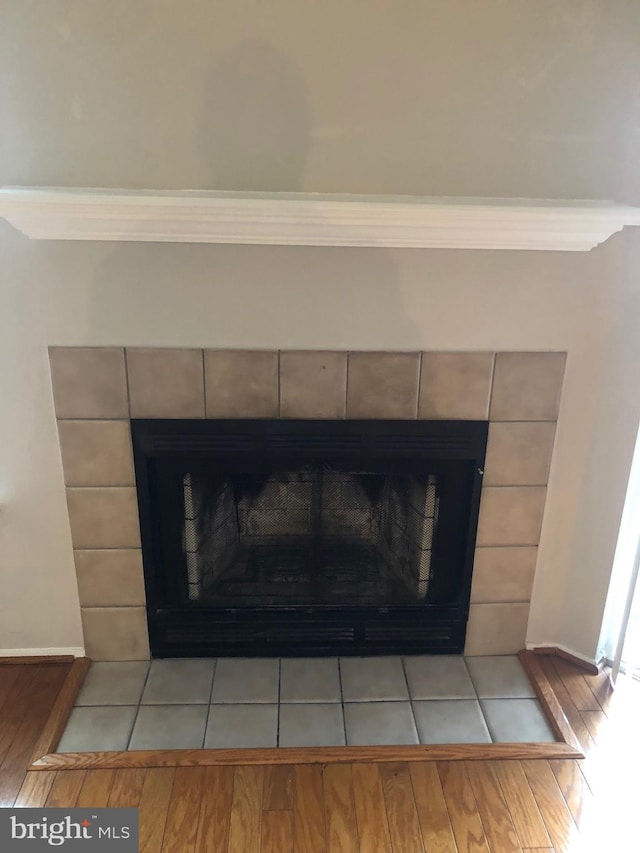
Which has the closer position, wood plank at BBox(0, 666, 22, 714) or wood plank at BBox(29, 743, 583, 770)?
wood plank at BBox(29, 743, 583, 770)

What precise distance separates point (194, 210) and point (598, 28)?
0.92 m

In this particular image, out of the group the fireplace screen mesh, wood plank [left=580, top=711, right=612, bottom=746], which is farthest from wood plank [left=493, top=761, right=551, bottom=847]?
the fireplace screen mesh

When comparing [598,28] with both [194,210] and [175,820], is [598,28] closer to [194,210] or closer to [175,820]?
[194,210]

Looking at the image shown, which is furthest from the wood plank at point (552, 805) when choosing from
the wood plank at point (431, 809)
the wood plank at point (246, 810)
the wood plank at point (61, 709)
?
the wood plank at point (61, 709)

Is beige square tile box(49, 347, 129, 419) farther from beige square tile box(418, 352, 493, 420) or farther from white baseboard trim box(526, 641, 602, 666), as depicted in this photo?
white baseboard trim box(526, 641, 602, 666)

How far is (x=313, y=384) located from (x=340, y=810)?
0.97m

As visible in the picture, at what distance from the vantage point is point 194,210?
4.58ft

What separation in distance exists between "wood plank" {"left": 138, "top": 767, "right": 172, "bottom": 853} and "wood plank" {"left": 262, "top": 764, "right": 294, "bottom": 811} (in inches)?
8.6

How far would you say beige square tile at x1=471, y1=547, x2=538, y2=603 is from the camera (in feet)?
6.01

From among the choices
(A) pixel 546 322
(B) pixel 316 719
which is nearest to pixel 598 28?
(A) pixel 546 322

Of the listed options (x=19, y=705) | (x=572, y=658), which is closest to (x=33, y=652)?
(x=19, y=705)

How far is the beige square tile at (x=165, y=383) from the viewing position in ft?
5.26

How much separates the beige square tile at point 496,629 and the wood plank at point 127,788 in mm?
942

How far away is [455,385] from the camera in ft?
5.46
